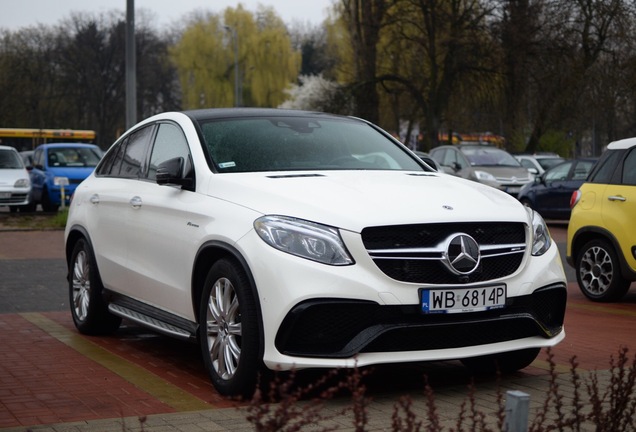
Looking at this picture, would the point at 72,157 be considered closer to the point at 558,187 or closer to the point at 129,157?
the point at 558,187

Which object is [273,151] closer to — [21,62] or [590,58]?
[590,58]

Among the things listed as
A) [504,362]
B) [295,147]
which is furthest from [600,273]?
[295,147]

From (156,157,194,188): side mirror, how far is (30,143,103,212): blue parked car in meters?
22.1

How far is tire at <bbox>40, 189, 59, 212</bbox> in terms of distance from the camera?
1151 inches

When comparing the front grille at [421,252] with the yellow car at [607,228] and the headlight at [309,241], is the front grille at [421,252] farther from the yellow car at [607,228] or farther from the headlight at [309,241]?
the yellow car at [607,228]

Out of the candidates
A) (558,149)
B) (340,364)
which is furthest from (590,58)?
(340,364)

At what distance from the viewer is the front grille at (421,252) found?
5.87 m

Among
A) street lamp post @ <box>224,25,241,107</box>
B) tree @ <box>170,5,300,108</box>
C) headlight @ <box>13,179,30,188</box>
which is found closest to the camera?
headlight @ <box>13,179,30,188</box>

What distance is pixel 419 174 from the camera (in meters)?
7.20

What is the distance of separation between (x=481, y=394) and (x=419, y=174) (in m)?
1.56

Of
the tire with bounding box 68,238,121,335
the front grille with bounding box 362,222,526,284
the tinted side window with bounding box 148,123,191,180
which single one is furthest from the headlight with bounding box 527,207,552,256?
the tire with bounding box 68,238,121,335

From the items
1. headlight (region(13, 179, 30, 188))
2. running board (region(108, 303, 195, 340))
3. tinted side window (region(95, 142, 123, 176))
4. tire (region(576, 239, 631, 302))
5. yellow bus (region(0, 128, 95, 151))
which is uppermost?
tinted side window (region(95, 142, 123, 176))

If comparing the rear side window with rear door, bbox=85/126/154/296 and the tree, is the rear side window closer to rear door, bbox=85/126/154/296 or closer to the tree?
rear door, bbox=85/126/154/296

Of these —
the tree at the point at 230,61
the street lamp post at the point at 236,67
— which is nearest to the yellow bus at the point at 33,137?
the street lamp post at the point at 236,67
